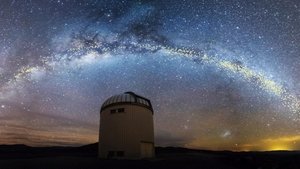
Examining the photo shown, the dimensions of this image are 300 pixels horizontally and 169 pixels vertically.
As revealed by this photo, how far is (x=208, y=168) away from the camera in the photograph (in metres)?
20.9

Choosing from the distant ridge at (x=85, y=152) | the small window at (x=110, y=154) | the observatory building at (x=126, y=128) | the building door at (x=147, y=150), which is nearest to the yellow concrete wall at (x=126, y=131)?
the observatory building at (x=126, y=128)

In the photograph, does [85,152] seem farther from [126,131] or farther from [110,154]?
[126,131]

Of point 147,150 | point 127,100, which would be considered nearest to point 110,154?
point 147,150

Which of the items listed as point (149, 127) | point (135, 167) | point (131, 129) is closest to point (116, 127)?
point (131, 129)

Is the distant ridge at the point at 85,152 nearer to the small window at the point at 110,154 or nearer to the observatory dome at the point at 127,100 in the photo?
the small window at the point at 110,154

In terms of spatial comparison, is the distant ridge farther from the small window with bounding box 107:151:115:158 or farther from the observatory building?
the small window with bounding box 107:151:115:158

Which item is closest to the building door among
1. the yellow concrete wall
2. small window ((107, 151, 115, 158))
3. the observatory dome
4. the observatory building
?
the observatory building

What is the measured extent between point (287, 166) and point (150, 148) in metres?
12.9

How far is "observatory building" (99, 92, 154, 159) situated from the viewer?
969 inches

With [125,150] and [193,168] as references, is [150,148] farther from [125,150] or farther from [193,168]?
[193,168]

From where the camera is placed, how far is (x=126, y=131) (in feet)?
81.2

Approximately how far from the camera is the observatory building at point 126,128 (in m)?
24.6

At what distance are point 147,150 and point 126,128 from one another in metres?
3.53

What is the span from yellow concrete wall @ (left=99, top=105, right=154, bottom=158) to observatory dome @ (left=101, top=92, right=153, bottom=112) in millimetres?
407
